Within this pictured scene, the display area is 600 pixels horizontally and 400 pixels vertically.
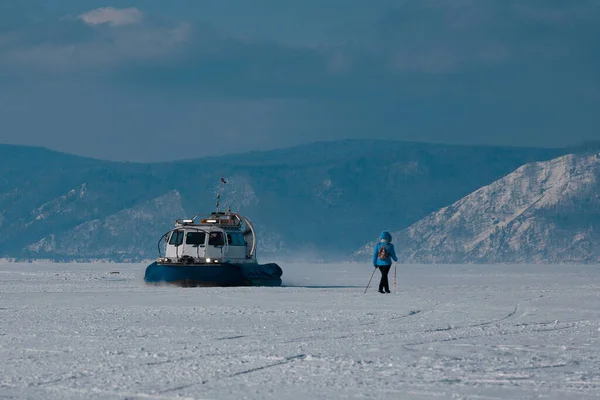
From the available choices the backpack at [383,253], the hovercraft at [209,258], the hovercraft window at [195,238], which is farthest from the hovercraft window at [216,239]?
the backpack at [383,253]

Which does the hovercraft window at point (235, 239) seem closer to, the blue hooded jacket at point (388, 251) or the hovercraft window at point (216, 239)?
the hovercraft window at point (216, 239)

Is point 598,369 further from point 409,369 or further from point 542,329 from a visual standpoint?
point 542,329

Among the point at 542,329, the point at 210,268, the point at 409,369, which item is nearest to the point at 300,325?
the point at 542,329

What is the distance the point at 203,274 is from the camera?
32.2m

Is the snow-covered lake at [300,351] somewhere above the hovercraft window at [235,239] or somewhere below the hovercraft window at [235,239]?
below

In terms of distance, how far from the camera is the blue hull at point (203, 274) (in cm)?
3222

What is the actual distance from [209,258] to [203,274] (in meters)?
1.09

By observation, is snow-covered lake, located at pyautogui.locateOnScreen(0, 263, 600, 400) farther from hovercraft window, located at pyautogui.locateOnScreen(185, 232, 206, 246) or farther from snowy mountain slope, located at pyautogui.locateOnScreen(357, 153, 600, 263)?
snowy mountain slope, located at pyautogui.locateOnScreen(357, 153, 600, 263)

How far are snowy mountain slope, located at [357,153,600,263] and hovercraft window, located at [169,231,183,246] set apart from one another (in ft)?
361

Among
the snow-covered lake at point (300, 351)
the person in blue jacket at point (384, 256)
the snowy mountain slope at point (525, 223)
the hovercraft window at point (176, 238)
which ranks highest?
the snowy mountain slope at point (525, 223)

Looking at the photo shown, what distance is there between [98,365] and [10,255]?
633ft

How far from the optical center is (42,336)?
14109mm

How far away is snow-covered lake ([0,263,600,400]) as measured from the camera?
31.9ft

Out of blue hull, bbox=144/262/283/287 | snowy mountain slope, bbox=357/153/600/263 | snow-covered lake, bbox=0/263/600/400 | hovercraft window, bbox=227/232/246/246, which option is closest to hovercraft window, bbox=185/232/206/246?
hovercraft window, bbox=227/232/246/246
